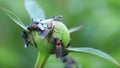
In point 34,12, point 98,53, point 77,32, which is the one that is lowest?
point 98,53

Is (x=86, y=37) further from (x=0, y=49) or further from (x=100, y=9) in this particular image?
(x=0, y=49)

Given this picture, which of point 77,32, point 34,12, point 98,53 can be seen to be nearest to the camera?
point 98,53

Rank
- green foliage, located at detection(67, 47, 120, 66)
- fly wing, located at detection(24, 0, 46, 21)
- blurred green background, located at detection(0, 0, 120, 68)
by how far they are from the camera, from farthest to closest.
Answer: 1. blurred green background, located at detection(0, 0, 120, 68)
2. fly wing, located at detection(24, 0, 46, 21)
3. green foliage, located at detection(67, 47, 120, 66)

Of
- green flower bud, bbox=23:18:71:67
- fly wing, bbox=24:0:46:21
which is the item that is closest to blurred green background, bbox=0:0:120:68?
fly wing, bbox=24:0:46:21

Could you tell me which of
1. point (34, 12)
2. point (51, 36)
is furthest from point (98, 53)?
point (34, 12)

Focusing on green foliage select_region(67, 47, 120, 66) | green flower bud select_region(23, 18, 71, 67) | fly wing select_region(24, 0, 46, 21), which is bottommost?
green foliage select_region(67, 47, 120, 66)

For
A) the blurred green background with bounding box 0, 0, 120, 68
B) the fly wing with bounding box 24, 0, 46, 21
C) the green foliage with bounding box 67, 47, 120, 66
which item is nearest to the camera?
the green foliage with bounding box 67, 47, 120, 66

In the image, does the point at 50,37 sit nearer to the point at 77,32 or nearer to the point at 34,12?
the point at 34,12

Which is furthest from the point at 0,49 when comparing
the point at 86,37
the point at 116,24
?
the point at 116,24

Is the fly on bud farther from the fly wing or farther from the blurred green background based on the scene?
the blurred green background

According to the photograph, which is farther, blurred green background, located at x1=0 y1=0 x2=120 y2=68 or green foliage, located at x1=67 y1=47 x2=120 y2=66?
blurred green background, located at x1=0 y1=0 x2=120 y2=68
